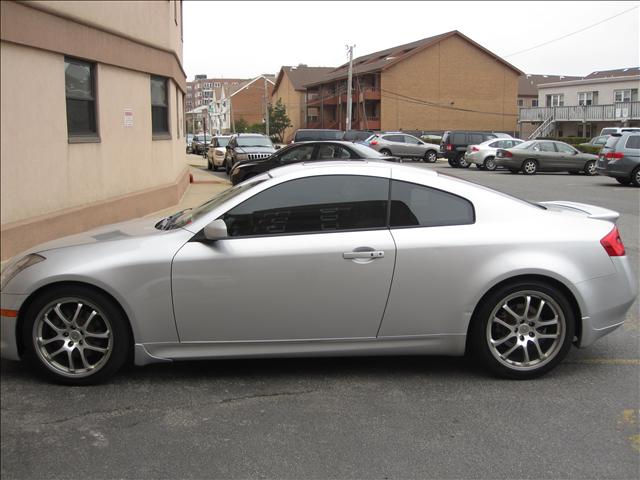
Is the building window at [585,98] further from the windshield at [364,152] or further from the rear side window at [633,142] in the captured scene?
the windshield at [364,152]

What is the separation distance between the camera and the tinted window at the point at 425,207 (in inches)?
182

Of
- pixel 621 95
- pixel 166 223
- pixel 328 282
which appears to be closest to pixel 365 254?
pixel 328 282

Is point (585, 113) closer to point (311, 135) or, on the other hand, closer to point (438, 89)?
point (438, 89)

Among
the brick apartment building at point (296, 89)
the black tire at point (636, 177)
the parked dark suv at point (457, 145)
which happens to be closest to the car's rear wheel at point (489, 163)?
the parked dark suv at point (457, 145)

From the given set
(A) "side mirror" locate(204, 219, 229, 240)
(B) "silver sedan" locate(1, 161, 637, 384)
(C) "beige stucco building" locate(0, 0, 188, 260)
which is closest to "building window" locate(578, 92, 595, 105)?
(C) "beige stucco building" locate(0, 0, 188, 260)

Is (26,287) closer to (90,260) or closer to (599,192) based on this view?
(90,260)

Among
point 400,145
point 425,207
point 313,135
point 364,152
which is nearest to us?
point 425,207

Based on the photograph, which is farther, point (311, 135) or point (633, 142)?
point (311, 135)

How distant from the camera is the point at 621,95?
5275cm

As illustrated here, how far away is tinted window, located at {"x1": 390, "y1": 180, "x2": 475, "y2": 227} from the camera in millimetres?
4625

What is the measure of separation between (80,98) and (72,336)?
6.93 meters

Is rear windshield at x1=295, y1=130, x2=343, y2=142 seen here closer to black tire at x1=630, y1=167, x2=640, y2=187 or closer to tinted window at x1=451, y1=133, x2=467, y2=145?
tinted window at x1=451, y1=133, x2=467, y2=145

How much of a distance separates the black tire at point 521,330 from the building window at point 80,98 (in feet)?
24.2

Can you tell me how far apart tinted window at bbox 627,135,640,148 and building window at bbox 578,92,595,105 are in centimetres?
3749
